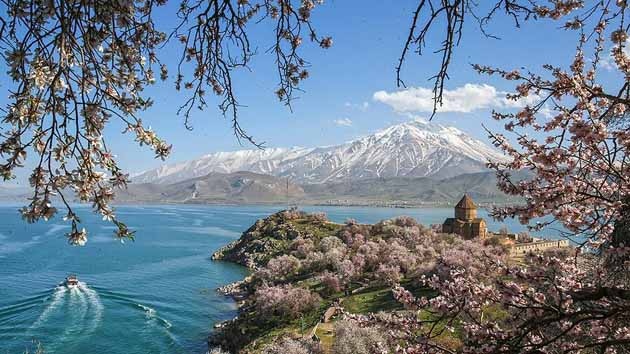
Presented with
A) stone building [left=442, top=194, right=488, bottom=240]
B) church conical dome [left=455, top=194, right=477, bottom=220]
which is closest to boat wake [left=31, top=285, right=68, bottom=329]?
stone building [left=442, top=194, right=488, bottom=240]

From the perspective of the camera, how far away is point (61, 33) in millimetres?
3074

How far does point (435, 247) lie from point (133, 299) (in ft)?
87.6

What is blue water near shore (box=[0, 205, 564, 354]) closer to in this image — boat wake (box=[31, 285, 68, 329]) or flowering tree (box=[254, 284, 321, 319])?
boat wake (box=[31, 285, 68, 329])

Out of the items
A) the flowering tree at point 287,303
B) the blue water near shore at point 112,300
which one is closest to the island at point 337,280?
the flowering tree at point 287,303

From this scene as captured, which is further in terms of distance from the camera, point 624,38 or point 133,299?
point 133,299

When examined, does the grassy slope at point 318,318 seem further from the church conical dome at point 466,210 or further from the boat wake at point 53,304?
the church conical dome at point 466,210

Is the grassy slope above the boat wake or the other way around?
above

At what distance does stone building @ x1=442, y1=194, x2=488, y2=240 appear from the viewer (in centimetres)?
5147

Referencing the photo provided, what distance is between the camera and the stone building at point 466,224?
51.5 m

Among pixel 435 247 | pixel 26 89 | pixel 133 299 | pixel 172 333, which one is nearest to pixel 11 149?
pixel 26 89

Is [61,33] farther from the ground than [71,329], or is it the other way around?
[61,33]

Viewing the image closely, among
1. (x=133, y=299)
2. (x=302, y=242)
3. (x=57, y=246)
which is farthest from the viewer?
(x=57, y=246)

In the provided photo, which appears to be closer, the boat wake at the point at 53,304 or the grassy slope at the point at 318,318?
the grassy slope at the point at 318,318

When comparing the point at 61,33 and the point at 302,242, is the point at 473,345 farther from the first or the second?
the point at 302,242
